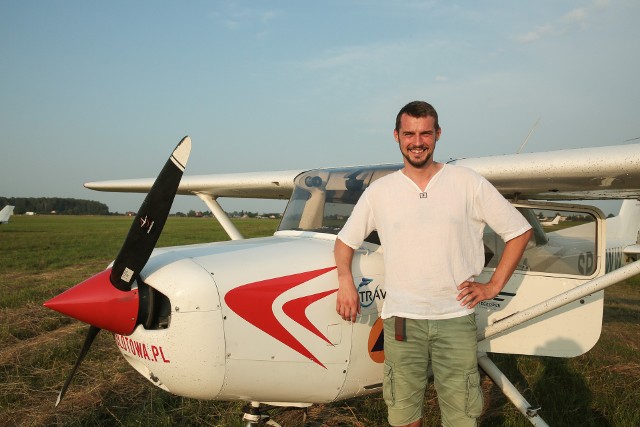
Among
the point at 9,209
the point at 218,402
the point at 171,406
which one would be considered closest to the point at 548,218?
the point at 218,402

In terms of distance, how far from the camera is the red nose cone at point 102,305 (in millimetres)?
2439

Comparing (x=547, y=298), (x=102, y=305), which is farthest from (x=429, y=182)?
(x=547, y=298)

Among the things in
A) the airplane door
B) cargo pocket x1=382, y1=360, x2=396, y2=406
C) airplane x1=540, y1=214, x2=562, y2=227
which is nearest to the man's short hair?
cargo pocket x1=382, y1=360, x2=396, y2=406

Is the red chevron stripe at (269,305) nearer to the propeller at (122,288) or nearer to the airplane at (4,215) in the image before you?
the propeller at (122,288)

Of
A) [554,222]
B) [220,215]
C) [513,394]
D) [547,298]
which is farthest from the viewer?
[220,215]

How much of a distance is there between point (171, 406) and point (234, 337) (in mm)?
1960

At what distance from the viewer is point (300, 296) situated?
9.12 feet

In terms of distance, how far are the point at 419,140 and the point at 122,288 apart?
159cm

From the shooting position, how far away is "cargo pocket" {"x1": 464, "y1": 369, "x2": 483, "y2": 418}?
8.28ft

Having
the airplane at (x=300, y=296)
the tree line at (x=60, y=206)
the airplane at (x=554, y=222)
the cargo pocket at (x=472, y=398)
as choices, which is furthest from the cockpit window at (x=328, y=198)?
the tree line at (x=60, y=206)

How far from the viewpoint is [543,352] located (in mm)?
3824

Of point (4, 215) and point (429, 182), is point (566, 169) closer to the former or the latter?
point (429, 182)

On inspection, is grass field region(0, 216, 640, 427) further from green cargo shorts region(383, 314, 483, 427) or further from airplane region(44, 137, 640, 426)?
green cargo shorts region(383, 314, 483, 427)

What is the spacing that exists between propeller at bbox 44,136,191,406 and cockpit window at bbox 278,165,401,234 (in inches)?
47.4
